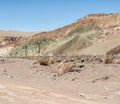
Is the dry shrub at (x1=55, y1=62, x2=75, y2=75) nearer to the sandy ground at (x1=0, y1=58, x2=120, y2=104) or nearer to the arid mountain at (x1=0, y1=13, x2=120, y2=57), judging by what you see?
the sandy ground at (x1=0, y1=58, x2=120, y2=104)

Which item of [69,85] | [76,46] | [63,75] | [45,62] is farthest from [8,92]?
[76,46]

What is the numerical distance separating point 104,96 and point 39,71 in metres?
9.37

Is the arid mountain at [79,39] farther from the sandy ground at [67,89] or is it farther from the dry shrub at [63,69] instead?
the sandy ground at [67,89]

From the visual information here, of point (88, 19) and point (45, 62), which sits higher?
point (88, 19)

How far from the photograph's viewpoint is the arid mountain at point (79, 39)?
191 ft

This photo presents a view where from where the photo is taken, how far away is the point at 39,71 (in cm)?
2175

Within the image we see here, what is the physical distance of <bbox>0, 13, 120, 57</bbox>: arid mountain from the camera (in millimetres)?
58184

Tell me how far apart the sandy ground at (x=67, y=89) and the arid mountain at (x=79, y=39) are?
3302 cm

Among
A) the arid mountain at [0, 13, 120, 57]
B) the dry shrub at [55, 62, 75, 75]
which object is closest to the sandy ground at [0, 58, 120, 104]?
the dry shrub at [55, 62, 75, 75]

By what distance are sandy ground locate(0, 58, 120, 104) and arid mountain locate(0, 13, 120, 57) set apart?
33017 mm

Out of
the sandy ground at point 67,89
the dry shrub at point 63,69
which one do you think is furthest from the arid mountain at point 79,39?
the sandy ground at point 67,89

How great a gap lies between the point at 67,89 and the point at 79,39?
53358 millimetres

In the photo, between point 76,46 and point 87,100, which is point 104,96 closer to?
point 87,100

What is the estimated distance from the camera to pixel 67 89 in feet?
47.5
